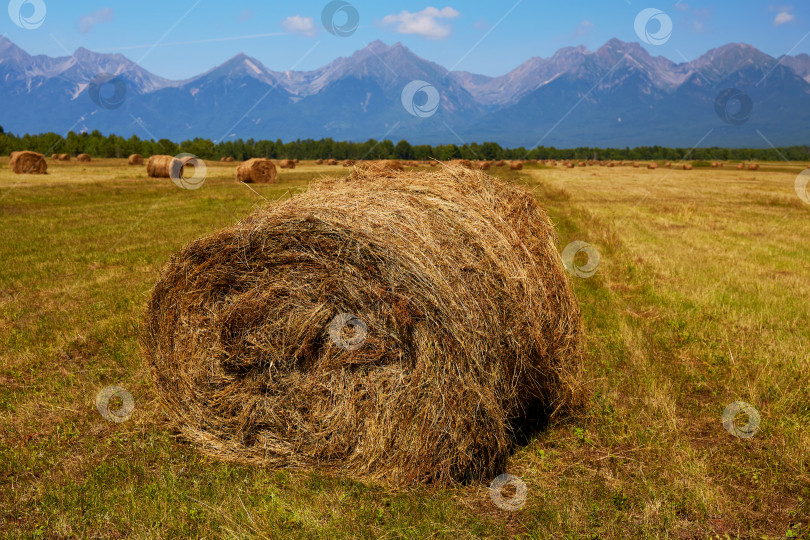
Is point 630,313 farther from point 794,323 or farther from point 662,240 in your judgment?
point 662,240

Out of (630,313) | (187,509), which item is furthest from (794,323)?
(187,509)

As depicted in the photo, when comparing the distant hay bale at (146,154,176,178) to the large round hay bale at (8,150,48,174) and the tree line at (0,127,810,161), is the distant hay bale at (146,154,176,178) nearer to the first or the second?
the large round hay bale at (8,150,48,174)

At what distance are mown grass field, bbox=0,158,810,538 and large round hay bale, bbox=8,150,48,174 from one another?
3227cm

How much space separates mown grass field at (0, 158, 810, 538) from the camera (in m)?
3.65

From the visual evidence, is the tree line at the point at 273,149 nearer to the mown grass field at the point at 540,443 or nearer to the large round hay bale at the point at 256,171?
the large round hay bale at the point at 256,171

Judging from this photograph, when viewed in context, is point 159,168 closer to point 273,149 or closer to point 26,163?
point 26,163

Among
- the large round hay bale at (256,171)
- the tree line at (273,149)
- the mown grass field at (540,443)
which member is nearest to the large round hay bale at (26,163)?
the large round hay bale at (256,171)

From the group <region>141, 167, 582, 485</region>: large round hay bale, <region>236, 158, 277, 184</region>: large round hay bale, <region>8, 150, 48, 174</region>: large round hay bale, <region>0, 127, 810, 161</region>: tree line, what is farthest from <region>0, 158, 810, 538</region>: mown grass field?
<region>0, 127, 810, 161</region>: tree line

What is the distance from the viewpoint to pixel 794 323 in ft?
25.2

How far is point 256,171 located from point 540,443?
30248mm

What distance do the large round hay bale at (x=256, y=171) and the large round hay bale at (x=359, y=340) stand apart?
28.5 meters

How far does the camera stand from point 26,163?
3719cm

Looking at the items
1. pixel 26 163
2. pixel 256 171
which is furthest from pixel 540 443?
pixel 26 163

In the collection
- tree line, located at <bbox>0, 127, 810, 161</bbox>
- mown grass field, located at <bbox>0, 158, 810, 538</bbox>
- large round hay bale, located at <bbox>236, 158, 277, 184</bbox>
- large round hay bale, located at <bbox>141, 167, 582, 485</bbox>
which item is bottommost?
mown grass field, located at <bbox>0, 158, 810, 538</bbox>
